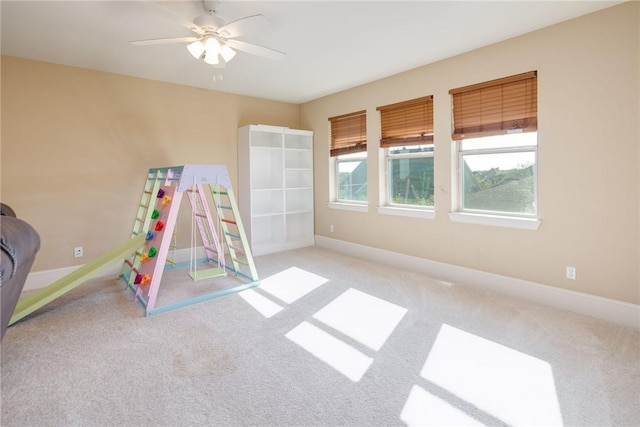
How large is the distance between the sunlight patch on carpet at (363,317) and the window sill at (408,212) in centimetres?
132

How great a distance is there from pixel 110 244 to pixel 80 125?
1450 mm

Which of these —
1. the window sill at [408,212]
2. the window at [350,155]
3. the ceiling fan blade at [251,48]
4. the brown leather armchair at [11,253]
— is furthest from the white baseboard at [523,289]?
the brown leather armchair at [11,253]

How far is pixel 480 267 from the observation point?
354cm

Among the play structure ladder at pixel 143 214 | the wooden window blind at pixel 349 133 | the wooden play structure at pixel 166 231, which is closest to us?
the wooden play structure at pixel 166 231

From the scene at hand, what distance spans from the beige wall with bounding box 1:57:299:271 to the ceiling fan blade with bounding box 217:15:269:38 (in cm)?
232

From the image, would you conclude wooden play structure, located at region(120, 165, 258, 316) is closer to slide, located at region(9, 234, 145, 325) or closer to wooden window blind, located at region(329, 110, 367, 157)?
slide, located at region(9, 234, 145, 325)

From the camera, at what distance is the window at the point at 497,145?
3.12 metres

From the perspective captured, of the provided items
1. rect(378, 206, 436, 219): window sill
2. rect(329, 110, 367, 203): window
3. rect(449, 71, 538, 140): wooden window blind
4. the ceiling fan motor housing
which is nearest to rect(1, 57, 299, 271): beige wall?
rect(329, 110, 367, 203): window

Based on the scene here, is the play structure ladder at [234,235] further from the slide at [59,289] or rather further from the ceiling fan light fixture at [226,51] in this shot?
the ceiling fan light fixture at [226,51]

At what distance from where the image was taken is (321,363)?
85.1 inches

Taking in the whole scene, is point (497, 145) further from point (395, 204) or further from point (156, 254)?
point (156, 254)

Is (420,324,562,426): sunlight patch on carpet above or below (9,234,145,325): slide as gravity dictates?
below

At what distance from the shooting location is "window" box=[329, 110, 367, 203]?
4.84 m

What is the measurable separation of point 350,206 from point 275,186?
135 cm
